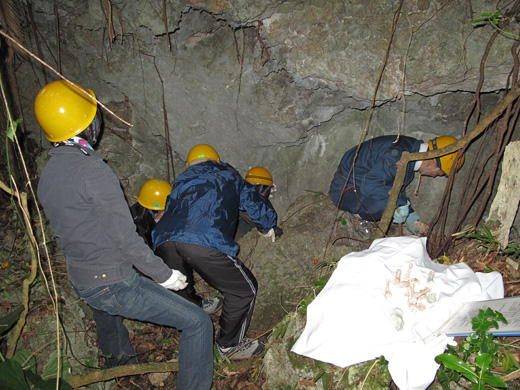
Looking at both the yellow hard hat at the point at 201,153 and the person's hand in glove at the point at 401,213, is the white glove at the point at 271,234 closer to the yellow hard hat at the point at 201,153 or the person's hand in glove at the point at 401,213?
the yellow hard hat at the point at 201,153

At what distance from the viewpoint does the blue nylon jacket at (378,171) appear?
3660 mm

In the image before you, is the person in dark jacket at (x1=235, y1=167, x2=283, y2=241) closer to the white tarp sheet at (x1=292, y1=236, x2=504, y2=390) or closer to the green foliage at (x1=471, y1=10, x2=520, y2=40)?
the white tarp sheet at (x1=292, y1=236, x2=504, y2=390)

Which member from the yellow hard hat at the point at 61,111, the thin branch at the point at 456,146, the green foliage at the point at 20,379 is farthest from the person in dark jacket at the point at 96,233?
the thin branch at the point at 456,146

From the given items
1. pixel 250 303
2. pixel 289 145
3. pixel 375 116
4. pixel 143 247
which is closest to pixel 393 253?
pixel 250 303

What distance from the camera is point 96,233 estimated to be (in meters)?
2.06

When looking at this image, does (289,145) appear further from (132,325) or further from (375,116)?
(132,325)

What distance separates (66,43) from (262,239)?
3648 millimetres

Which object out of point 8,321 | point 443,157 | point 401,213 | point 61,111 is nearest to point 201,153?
point 61,111

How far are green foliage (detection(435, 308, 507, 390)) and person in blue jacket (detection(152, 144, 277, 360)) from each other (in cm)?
156

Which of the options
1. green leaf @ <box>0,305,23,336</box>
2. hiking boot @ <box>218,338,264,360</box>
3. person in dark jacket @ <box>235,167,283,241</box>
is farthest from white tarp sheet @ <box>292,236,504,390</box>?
person in dark jacket @ <box>235,167,283,241</box>

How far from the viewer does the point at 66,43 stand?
439 cm

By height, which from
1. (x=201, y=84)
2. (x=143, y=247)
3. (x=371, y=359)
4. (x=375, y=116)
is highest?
(x=201, y=84)

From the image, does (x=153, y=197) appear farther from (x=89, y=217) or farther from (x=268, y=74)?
(x=268, y=74)

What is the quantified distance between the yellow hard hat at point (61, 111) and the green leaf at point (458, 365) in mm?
2496
